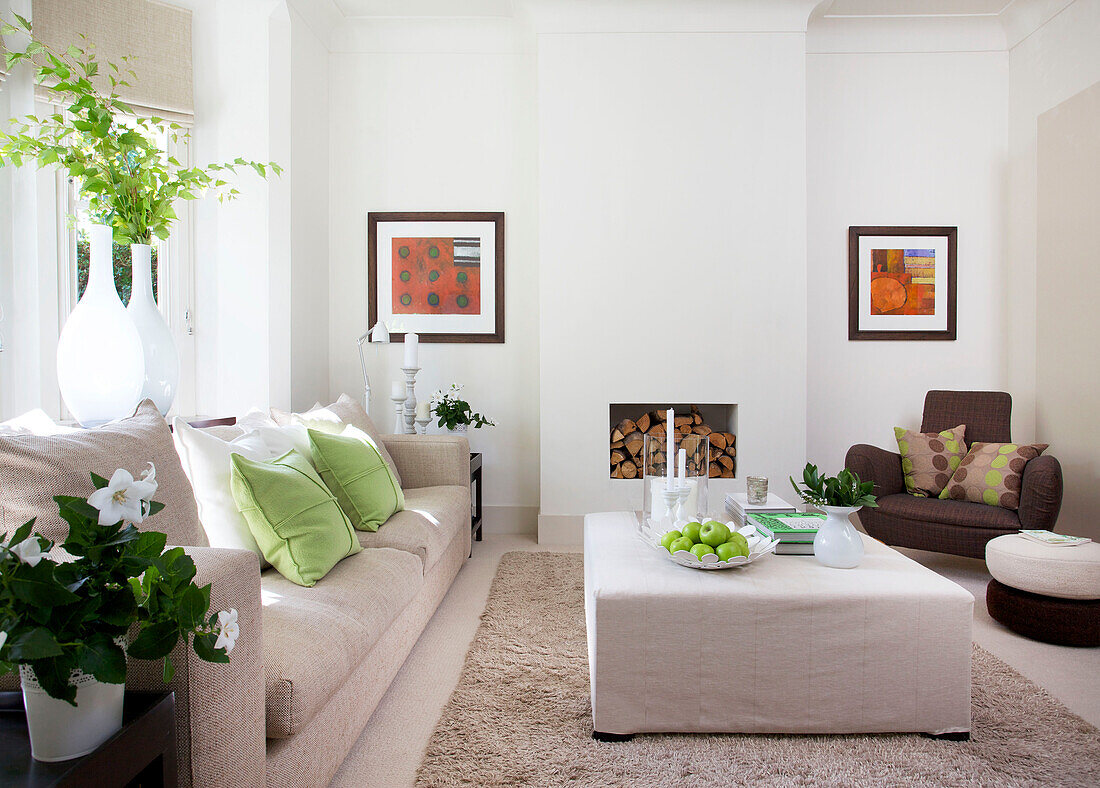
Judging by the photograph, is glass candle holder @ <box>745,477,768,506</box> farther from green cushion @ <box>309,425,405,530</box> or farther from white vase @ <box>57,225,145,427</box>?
white vase @ <box>57,225,145,427</box>

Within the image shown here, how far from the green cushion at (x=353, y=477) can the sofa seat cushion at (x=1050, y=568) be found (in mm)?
2337

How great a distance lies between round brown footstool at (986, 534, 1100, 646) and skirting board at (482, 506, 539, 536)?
2.52 metres

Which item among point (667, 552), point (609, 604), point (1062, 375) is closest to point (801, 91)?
point (1062, 375)

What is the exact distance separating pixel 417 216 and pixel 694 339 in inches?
73.6

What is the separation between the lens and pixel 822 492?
209cm

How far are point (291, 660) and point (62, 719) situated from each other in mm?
583

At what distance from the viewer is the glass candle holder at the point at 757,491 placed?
2633 mm

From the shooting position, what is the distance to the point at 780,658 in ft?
6.09

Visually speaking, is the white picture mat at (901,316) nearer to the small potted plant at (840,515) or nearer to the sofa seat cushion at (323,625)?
the small potted plant at (840,515)

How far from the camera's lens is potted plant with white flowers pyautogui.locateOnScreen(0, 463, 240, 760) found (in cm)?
85

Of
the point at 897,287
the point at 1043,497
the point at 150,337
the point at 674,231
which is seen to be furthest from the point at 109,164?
the point at 897,287

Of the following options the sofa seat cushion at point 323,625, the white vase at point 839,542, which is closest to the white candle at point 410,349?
the sofa seat cushion at point 323,625

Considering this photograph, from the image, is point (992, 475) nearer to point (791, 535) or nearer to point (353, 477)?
point (791, 535)

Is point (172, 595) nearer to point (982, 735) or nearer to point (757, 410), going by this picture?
point (982, 735)
